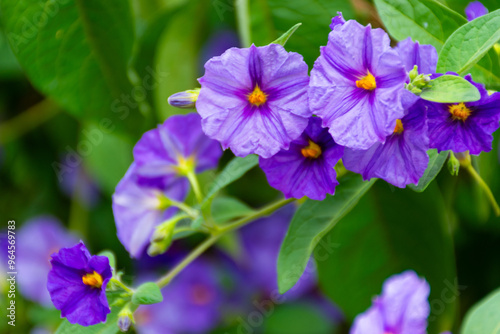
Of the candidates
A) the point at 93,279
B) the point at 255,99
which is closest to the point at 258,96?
the point at 255,99

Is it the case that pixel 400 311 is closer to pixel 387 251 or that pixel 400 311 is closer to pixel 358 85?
pixel 387 251

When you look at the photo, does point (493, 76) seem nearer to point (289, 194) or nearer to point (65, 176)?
point (289, 194)

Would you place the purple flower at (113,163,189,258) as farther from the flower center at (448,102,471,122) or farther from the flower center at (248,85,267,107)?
the flower center at (448,102,471,122)

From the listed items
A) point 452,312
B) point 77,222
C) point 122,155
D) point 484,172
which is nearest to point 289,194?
point 484,172

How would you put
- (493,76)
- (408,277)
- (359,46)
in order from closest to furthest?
(359,46) < (493,76) < (408,277)

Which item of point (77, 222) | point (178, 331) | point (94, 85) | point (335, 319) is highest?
point (94, 85)

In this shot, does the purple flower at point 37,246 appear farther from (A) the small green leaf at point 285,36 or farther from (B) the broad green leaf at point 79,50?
(A) the small green leaf at point 285,36

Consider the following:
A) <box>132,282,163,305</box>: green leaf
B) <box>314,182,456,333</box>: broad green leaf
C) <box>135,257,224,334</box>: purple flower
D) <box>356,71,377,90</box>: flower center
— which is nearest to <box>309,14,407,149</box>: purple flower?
<box>356,71,377,90</box>: flower center
